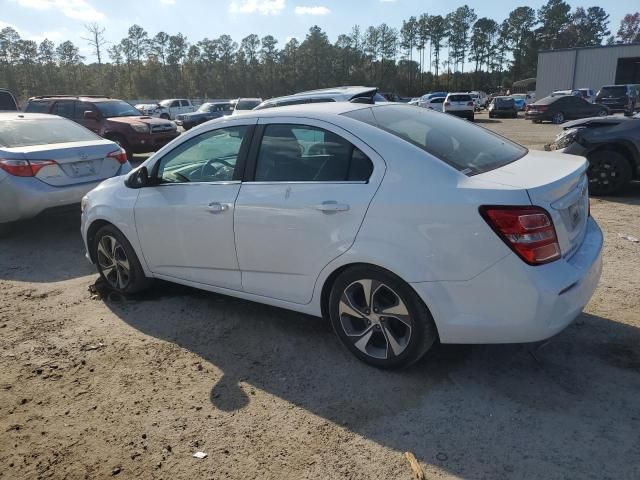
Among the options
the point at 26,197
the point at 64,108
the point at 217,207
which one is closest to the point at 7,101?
the point at 64,108

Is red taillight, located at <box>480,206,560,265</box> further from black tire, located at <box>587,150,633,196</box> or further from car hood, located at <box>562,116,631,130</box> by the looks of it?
car hood, located at <box>562,116,631,130</box>

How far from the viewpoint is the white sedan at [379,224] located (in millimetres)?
2699

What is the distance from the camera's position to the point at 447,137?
3.37 meters

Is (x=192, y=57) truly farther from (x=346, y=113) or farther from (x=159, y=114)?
(x=346, y=113)

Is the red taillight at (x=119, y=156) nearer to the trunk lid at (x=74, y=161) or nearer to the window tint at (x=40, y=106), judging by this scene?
the trunk lid at (x=74, y=161)

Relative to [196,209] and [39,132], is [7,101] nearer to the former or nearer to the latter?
[39,132]

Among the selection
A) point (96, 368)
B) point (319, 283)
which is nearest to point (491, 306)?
point (319, 283)

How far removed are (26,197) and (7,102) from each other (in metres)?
9.44

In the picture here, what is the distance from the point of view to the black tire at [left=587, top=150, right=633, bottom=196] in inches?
309

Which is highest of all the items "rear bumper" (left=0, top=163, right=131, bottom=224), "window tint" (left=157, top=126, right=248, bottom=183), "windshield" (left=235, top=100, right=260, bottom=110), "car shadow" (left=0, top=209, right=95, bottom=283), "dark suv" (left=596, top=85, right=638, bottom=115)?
"window tint" (left=157, top=126, right=248, bottom=183)

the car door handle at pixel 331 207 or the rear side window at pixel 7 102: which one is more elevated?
the rear side window at pixel 7 102

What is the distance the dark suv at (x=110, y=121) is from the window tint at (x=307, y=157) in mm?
10943

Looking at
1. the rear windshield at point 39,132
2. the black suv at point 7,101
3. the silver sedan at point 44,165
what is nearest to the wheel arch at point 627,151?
the silver sedan at point 44,165

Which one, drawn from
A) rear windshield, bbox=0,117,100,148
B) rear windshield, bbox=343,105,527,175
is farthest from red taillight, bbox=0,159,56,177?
rear windshield, bbox=343,105,527,175
